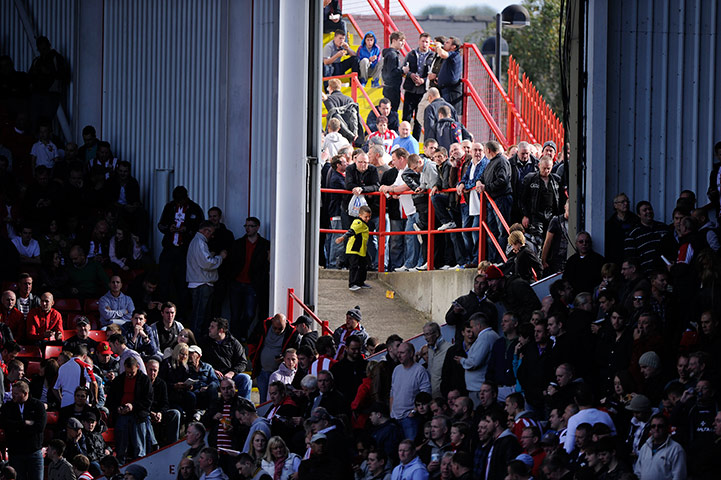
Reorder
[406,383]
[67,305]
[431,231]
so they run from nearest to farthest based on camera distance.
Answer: [406,383]
[67,305]
[431,231]

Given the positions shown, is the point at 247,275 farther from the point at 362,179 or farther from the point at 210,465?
the point at 210,465

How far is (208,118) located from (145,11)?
7.41 ft

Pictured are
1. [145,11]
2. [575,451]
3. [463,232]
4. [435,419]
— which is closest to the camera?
[575,451]

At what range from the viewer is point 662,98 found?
16.7m

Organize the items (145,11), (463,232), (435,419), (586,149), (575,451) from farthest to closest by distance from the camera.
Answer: (145,11), (463,232), (586,149), (435,419), (575,451)

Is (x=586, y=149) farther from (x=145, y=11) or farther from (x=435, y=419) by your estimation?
(x=145, y=11)

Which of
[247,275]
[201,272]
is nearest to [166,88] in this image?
[201,272]

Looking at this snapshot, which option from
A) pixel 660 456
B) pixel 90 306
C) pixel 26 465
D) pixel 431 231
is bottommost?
pixel 26 465

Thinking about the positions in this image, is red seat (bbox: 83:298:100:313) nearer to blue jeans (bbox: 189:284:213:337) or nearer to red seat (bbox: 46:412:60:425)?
blue jeans (bbox: 189:284:213:337)

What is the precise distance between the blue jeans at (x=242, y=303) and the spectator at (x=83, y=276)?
64.6 inches

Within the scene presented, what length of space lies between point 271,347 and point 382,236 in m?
4.45

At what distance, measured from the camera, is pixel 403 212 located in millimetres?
20688

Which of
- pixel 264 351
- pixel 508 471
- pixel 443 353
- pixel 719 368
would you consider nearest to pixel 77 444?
pixel 264 351

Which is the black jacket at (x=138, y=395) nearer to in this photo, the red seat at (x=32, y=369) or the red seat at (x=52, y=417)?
the red seat at (x=52, y=417)
